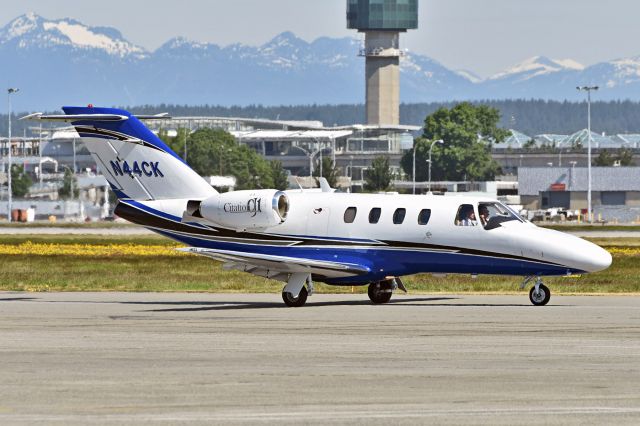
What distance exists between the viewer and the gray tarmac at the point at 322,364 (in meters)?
17.5

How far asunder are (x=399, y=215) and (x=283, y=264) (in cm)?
323

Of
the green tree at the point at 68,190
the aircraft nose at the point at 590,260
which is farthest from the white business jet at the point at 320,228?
the green tree at the point at 68,190

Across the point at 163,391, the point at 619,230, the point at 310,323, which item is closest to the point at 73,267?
the point at 310,323

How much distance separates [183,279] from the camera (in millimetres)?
46938

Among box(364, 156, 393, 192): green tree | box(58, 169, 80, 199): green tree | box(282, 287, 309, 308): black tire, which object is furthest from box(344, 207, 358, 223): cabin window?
box(58, 169, 80, 199): green tree

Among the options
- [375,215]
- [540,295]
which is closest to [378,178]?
[375,215]

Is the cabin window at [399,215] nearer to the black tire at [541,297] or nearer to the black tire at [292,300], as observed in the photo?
the black tire at [292,300]

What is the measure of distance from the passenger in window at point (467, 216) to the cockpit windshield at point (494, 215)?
6.9 inches

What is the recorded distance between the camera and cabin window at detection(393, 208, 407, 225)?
1385 inches

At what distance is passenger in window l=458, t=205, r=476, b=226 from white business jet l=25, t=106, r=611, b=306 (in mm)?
25

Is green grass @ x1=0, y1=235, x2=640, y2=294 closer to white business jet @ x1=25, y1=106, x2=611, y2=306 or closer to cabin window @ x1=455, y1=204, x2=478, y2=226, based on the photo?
white business jet @ x1=25, y1=106, x2=611, y2=306

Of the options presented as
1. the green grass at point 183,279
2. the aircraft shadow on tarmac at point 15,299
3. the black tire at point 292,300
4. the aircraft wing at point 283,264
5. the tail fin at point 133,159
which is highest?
the tail fin at point 133,159

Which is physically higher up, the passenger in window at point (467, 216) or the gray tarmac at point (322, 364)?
the passenger in window at point (467, 216)

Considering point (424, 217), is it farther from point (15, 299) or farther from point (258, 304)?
point (15, 299)
